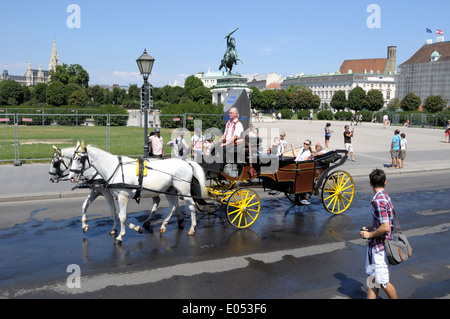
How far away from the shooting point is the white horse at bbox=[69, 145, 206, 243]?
7.34 m

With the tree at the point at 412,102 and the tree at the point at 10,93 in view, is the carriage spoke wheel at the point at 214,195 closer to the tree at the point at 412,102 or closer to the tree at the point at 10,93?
the tree at the point at 412,102

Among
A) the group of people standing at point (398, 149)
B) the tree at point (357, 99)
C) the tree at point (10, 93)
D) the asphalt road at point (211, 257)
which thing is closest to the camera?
the asphalt road at point (211, 257)

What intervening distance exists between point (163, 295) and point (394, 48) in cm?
18300

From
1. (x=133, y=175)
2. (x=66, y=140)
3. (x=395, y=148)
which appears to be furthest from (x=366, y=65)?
(x=133, y=175)

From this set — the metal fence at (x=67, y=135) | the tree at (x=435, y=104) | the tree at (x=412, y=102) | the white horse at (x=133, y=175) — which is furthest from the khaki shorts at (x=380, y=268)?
the tree at (x=412, y=102)

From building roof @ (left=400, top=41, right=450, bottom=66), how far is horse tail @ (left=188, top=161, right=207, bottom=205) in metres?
102

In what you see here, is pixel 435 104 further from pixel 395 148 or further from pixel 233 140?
pixel 233 140

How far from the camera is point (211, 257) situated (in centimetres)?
687

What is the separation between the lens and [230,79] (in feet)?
159

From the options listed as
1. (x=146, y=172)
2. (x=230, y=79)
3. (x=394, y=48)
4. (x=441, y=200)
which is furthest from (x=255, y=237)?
(x=394, y=48)

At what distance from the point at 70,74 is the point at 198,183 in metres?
→ 108

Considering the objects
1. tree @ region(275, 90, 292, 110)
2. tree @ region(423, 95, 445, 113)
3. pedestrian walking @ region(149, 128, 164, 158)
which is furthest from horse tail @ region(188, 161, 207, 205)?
tree @ region(275, 90, 292, 110)

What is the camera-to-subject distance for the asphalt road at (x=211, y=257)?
18.4ft
